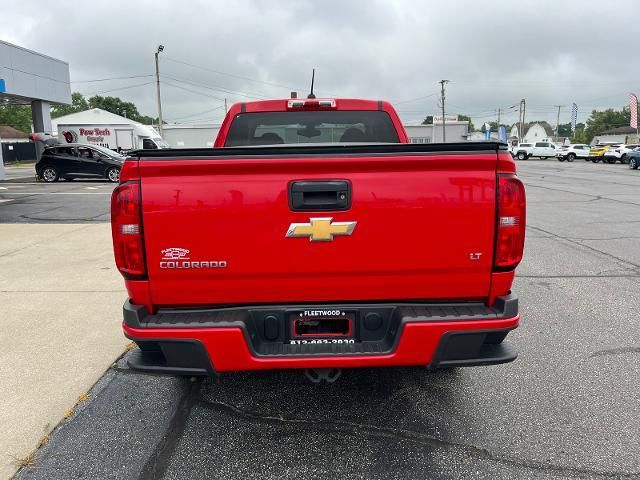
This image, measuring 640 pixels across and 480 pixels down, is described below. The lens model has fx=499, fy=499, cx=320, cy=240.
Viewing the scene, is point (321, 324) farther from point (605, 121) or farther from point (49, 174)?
point (605, 121)

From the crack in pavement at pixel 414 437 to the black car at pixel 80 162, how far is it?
65.7 ft

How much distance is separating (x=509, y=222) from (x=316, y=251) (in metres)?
1.00

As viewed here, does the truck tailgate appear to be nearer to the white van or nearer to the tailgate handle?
the tailgate handle

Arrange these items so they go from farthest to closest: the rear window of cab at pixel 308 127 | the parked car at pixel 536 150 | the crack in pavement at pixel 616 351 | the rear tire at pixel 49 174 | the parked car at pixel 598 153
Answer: the parked car at pixel 536 150, the parked car at pixel 598 153, the rear tire at pixel 49 174, the rear window of cab at pixel 308 127, the crack in pavement at pixel 616 351

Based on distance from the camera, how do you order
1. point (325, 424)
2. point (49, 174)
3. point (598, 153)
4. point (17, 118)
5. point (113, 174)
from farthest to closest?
point (17, 118)
point (598, 153)
point (49, 174)
point (113, 174)
point (325, 424)

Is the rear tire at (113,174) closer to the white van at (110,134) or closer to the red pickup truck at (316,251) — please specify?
the white van at (110,134)

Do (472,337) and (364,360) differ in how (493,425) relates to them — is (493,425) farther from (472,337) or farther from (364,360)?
(364,360)

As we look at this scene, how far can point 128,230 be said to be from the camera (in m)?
2.51

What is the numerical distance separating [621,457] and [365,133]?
318 centimetres

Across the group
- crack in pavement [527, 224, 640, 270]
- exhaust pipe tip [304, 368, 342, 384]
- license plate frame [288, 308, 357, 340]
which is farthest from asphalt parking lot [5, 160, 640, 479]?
crack in pavement [527, 224, 640, 270]

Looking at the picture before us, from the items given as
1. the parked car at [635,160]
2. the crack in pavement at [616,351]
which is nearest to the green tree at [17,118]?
the parked car at [635,160]

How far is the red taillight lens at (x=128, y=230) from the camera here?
2.49 m

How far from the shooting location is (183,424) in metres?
3.06

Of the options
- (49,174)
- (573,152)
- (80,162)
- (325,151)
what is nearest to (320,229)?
(325,151)
